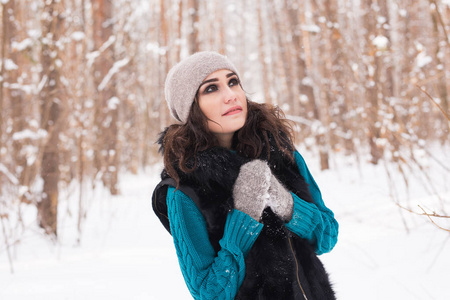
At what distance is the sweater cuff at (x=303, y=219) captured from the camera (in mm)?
1243

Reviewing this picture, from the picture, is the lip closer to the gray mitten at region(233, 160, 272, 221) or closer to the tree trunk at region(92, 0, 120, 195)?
the gray mitten at region(233, 160, 272, 221)

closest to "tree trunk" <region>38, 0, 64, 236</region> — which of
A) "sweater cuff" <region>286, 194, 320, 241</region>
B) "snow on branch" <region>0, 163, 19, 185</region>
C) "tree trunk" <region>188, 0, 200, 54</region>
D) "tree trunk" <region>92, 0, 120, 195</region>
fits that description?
"snow on branch" <region>0, 163, 19, 185</region>

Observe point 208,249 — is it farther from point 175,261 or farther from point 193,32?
point 193,32

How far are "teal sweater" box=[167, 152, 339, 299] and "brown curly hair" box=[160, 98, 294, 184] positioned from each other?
0.46ft

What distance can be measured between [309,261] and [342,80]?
7725 millimetres

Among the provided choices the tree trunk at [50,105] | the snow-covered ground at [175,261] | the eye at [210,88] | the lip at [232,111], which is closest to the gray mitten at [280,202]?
the lip at [232,111]

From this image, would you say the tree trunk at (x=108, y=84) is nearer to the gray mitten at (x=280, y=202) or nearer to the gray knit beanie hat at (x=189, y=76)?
the gray knit beanie hat at (x=189, y=76)

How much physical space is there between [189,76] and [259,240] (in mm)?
691

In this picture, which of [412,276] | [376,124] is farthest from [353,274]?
[376,124]

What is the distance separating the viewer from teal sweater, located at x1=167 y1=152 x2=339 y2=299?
1.13 m

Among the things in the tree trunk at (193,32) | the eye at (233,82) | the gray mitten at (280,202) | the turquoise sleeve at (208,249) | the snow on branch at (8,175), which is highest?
the tree trunk at (193,32)

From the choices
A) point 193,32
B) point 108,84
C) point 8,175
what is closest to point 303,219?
point 8,175

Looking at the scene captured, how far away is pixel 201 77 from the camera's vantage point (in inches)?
54.9

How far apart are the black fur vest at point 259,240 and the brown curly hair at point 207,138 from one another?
0.05 metres
